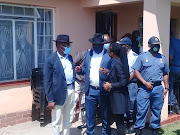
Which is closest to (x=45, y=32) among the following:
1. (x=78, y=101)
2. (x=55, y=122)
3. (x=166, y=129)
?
(x=78, y=101)

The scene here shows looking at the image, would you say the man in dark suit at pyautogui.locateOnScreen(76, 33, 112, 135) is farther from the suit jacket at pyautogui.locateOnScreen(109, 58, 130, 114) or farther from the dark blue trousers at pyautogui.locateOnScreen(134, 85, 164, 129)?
the dark blue trousers at pyautogui.locateOnScreen(134, 85, 164, 129)

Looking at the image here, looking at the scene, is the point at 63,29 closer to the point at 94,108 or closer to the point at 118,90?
the point at 94,108

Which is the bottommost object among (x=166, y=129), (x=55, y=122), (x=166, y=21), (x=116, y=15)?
(x=166, y=129)

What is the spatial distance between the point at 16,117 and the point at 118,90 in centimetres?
265

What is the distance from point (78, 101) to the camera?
5660 millimetres

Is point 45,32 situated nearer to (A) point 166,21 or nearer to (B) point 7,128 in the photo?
(B) point 7,128

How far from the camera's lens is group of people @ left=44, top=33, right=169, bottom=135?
3826 mm

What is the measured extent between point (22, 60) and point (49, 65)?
189 cm

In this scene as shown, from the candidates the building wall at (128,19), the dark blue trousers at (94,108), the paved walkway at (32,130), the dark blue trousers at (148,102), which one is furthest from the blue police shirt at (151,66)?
the building wall at (128,19)

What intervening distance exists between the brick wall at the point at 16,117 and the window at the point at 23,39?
778 millimetres

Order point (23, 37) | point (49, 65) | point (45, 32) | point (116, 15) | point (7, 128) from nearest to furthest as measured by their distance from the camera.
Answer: point (49, 65) < point (7, 128) < point (23, 37) < point (45, 32) < point (116, 15)

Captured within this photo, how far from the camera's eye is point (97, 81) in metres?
4.11

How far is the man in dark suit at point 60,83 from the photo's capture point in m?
3.85

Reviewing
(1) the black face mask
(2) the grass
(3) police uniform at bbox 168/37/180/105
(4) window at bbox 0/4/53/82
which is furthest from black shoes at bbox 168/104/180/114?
(4) window at bbox 0/4/53/82
